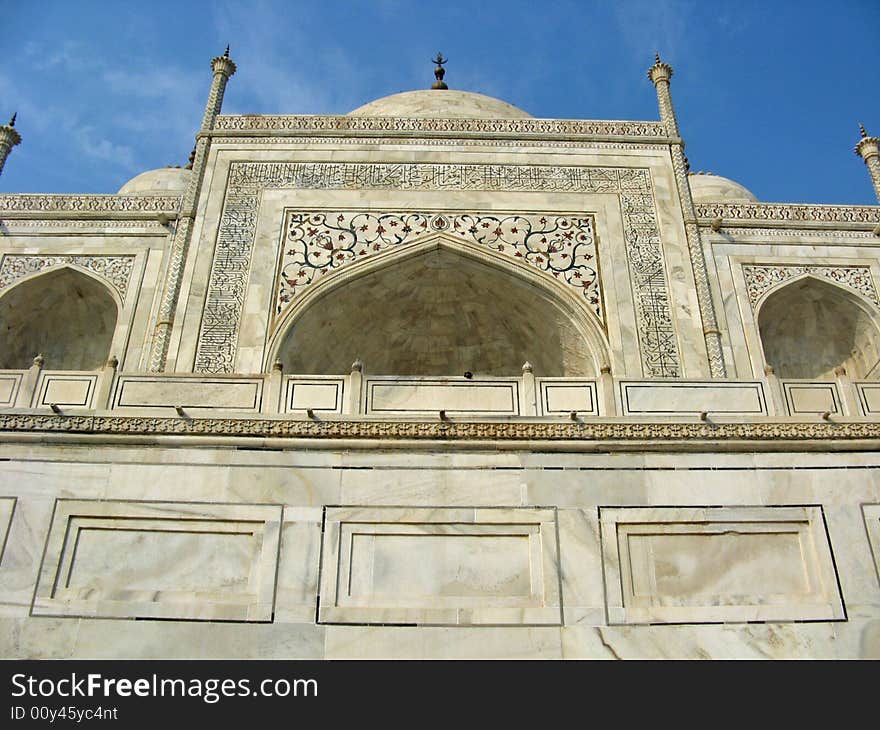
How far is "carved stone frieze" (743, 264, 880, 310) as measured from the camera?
8906 mm

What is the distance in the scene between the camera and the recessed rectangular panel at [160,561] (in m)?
4.67

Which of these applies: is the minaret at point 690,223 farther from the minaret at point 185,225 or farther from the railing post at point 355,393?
the minaret at point 185,225

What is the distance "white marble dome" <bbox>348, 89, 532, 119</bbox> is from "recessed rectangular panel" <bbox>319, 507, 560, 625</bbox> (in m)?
6.80

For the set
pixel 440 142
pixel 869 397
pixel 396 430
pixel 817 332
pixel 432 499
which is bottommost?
pixel 432 499

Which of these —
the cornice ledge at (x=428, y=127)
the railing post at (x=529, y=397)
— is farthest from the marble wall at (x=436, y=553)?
the cornice ledge at (x=428, y=127)

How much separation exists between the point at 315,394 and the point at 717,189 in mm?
7587

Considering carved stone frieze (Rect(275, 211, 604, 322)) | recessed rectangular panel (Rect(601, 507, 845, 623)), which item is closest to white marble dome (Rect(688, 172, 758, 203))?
carved stone frieze (Rect(275, 211, 604, 322))

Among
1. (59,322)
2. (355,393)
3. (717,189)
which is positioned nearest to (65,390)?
(355,393)

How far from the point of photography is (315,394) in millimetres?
5664

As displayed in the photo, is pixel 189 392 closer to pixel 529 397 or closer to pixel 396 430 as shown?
pixel 396 430

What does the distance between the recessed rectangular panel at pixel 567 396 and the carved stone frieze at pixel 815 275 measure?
385cm

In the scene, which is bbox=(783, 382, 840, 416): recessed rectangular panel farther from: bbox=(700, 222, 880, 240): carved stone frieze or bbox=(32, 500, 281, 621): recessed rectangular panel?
bbox=(700, 222, 880, 240): carved stone frieze
